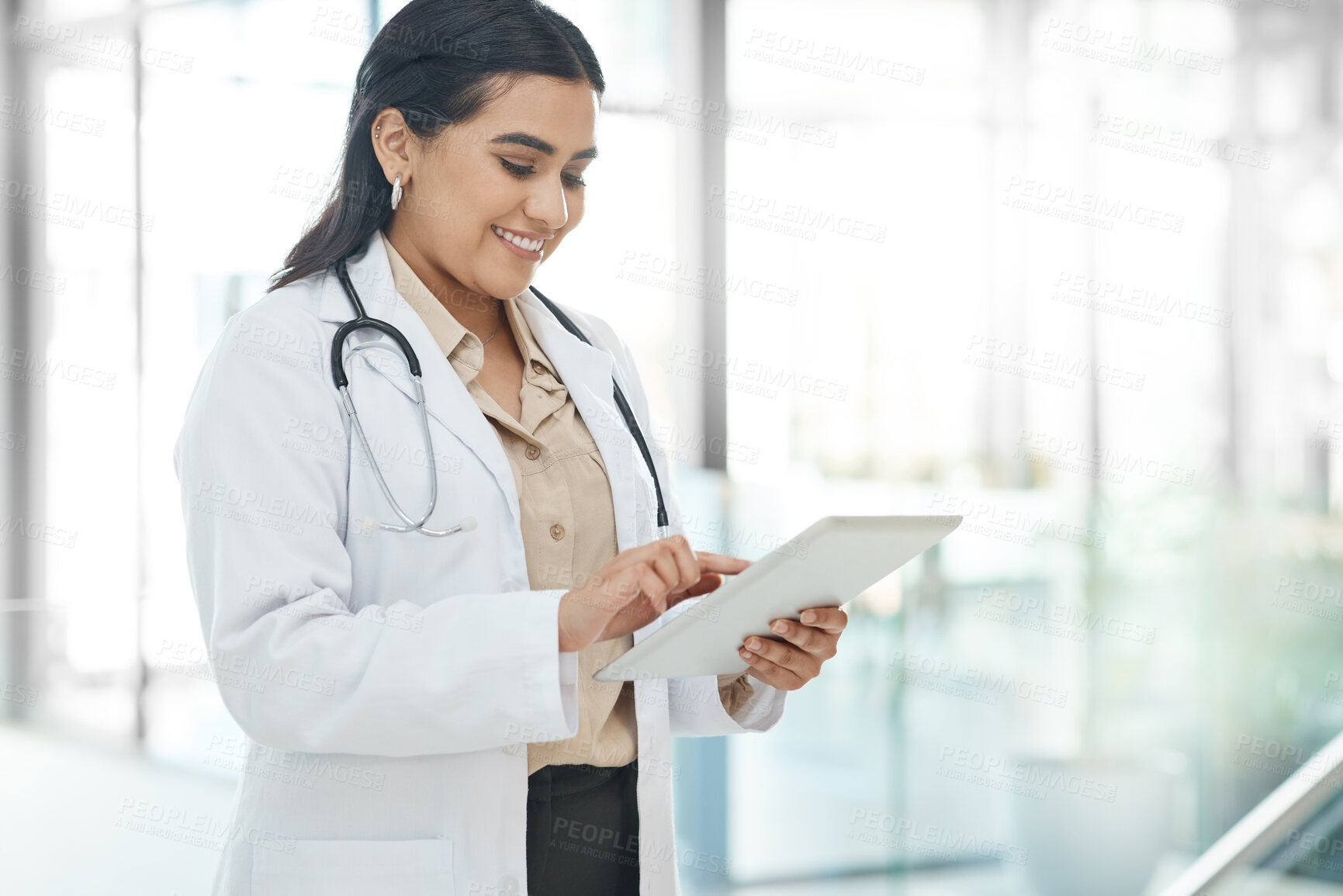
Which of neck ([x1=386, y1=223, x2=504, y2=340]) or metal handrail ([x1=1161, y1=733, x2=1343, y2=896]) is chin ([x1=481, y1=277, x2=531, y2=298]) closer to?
neck ([x1=386, y1=223, x2=504, y2=340])

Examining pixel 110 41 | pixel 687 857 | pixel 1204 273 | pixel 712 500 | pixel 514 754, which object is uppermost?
pixel 110 41

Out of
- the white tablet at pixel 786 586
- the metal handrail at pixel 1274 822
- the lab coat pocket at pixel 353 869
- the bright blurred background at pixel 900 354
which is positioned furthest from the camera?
the bright blurred background at pixel 900 354

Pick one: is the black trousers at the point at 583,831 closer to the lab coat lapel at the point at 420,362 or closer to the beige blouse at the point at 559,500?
the beige blouse at the point at 559,500

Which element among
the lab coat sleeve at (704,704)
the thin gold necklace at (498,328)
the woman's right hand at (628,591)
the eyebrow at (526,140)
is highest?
the eyebrow at (526,140)

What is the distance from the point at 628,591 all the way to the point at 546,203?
442mm

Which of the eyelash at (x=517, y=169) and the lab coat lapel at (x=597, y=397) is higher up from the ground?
the eyelash at (x=517, y=169)

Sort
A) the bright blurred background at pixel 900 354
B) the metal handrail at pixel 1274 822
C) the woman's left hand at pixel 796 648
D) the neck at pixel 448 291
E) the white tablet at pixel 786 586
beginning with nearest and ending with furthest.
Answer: the white tablet at pixel 786 586 → the woman's left hand at pixel 796 648 → the neck at pixel 448 291 → the metal handrail at pixel 1274 822 → the bright blurred background at pixel 900 354

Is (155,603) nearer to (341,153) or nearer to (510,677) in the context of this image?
(341,153)

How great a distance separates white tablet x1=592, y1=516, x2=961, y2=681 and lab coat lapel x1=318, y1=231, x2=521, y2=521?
212mm

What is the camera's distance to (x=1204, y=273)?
3.81 m

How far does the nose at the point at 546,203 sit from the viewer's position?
3.92ft

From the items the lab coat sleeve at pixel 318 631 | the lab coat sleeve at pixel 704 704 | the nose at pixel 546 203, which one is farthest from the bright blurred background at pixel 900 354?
the nose at pixel 546 203

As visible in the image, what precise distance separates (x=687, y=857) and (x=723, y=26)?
96.2 inches

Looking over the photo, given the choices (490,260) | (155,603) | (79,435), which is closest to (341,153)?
(490,260)
